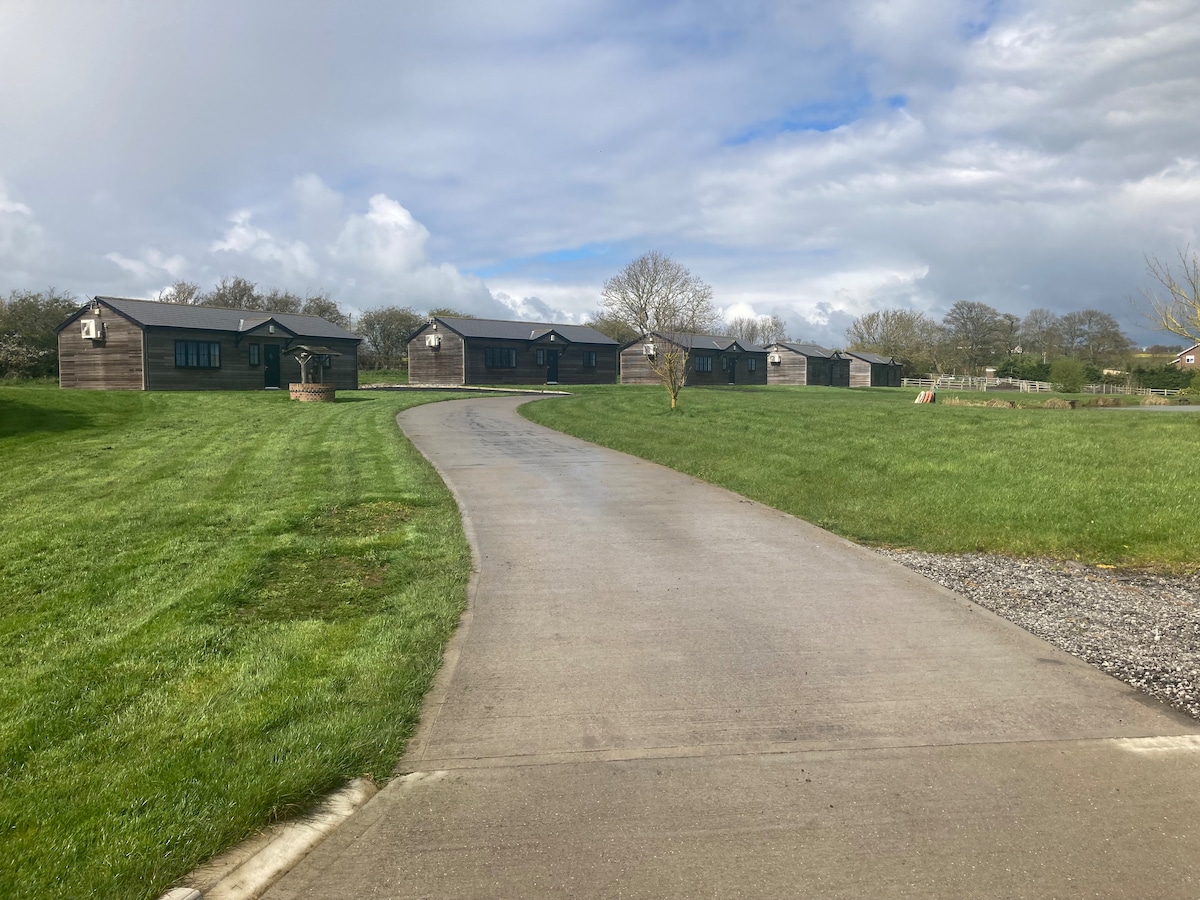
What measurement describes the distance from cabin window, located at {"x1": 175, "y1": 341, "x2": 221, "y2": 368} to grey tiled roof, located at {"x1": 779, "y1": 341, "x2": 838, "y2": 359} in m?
48.3

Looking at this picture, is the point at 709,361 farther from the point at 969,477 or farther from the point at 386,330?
the point at 969,477

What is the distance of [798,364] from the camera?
72.1 meters

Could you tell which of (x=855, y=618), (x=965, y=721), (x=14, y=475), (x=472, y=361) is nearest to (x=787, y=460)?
(x=855, y=618)

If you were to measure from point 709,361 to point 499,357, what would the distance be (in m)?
18.8

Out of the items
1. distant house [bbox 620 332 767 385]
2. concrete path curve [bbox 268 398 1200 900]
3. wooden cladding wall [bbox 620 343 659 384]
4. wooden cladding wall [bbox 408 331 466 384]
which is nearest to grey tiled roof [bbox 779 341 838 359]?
distant house [bbox 620 332 767 385]

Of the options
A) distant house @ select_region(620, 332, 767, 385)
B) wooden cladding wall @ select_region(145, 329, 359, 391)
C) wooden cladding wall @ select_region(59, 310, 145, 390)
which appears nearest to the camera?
wooden cladding wall @ select_region(59, 310, 145, 390)

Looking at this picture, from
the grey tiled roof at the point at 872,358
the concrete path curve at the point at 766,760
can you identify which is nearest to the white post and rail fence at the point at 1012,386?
the grey tiled roof at the point at 872,358

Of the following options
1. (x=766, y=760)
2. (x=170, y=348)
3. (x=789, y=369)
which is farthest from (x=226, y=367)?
(x=789, y=369)

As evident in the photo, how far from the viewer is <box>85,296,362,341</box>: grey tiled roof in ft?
125

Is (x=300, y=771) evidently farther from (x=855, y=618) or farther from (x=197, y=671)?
(x=855, y=618)

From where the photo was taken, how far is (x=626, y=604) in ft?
21.9

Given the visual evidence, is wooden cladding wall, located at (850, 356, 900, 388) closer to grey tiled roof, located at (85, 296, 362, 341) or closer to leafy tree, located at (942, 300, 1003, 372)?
leafy tree, located at (942, 300, 1003, 372)

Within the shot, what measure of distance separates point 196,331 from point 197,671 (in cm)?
3859

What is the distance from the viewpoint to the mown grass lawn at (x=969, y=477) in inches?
357
